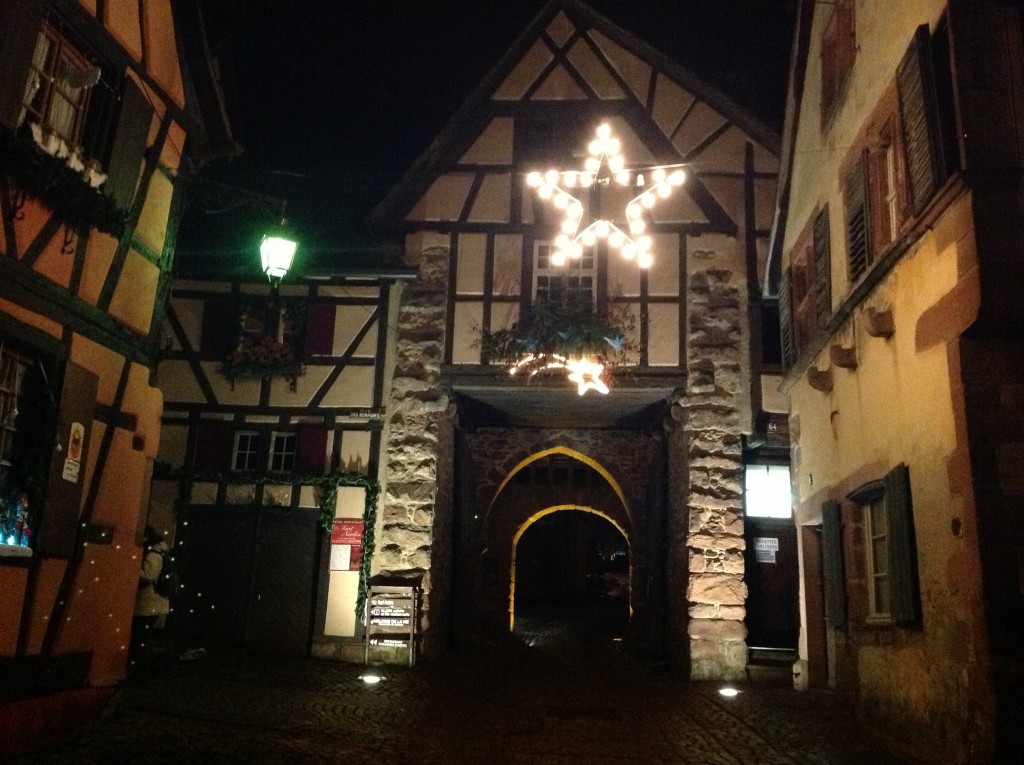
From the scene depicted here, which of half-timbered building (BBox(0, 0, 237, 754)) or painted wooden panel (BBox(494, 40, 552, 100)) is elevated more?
painted wooden panel (BBox(494, 40, 552, 100))

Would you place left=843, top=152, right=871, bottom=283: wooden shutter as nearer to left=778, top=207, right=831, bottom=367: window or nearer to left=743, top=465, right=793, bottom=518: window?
left=778, top=207, right=831, bottom=367: window

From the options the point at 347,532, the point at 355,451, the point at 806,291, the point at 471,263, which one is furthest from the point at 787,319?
the point at 347,532

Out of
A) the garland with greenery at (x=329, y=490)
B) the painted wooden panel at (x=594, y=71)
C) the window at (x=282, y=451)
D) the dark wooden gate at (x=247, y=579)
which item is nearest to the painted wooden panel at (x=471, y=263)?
the painted wooden panel at (x=594, y=71)

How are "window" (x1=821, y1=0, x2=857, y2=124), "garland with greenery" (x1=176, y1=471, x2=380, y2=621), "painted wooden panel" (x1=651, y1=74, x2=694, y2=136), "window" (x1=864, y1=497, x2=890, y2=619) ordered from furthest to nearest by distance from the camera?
1. "painted wooden panel" (x1=651, y1=74, x2=694, y2=136)
2. "garland with greenery" (x1=176, y1=471, x2=380, y2=621)
3. "window" (x1=821, y1=0, x2=857, y2=124)
4. "window" (x1=864, y1=497, x2=890, y2=619)

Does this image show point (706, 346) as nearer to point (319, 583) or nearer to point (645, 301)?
point (645, 301)

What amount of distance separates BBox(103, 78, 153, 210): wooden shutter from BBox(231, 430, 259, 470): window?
200 inches

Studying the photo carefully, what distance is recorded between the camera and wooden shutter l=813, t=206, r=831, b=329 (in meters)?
8.02

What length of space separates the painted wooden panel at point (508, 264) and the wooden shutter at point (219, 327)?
3.74 metres

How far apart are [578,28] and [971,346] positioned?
8.42 meters

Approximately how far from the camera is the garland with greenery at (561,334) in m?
10.7

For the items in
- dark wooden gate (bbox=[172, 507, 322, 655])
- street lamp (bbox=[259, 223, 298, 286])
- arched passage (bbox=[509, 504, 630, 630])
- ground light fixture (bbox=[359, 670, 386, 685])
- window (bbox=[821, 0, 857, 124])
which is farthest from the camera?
arched passage (bbox=[509, 504, 630, 630])

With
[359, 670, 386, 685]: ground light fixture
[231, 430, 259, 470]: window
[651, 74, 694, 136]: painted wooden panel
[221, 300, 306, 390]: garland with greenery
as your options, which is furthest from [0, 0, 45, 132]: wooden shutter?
[651, 74, 694, 136]: painted wooden panel

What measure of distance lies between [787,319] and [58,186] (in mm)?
7411

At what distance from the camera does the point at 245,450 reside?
11562mm
